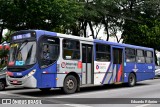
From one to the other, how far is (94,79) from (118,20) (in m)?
26.2

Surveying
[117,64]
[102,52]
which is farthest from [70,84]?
[117,64]

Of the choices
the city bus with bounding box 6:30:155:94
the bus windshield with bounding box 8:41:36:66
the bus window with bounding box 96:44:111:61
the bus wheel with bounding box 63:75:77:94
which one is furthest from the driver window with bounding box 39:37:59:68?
the bus window with bounding box 96:44:111:61

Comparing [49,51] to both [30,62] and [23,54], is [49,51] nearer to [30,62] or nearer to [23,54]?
[30,62]

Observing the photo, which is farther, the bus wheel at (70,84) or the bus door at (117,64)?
the bus door at (117,64)

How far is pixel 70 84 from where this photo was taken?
48.5 feet

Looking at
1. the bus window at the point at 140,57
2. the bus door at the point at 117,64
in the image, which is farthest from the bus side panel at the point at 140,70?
the bus door at the point at 117,64

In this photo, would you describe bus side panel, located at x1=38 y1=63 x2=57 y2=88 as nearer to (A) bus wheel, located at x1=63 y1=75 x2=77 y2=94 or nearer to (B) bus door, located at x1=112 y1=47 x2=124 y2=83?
(A) bus wheel, located at x1=63 y1=75 x2=77 y2=94

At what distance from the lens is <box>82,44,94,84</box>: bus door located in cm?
1557

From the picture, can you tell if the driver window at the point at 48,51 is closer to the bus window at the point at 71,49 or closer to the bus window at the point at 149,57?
the bus window at the point at 71,49

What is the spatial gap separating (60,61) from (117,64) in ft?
16.7

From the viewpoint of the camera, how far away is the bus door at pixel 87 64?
1557cm

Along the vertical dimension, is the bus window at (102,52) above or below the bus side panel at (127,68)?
above

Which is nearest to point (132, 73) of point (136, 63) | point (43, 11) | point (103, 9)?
point (136, 63)

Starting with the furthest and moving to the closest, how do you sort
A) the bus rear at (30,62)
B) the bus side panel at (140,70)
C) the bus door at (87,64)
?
the bus side panel at (140,70), the bus door at (87,64), the bus rear at (30,62)
